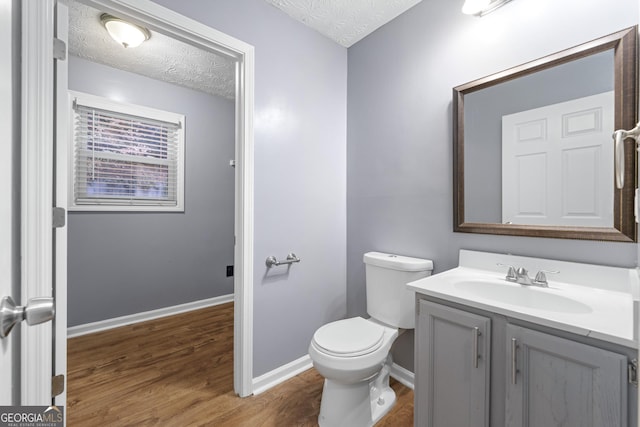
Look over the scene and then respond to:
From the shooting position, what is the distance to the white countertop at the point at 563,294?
0.82m

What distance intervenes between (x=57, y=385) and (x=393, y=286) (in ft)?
5.44

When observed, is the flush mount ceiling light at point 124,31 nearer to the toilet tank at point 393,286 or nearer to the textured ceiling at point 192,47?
the textured ceiling at point 192,47

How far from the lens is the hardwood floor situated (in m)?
1.46

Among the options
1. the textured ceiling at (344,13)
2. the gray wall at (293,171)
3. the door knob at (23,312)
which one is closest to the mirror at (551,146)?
the textured ceiling at (344,13)

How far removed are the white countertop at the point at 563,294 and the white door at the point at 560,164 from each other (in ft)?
0.67

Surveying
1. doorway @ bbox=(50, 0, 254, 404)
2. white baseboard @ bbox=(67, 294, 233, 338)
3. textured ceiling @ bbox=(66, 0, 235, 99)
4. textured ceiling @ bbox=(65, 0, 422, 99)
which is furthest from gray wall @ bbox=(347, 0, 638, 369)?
white baseboard @ bbox=(67, 294, 233, 338)

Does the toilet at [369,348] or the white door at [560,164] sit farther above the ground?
the white door at [560,164]

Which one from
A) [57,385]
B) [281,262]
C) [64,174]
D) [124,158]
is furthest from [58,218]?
[124,158]

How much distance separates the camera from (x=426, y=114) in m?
1.67

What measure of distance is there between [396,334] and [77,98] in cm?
307

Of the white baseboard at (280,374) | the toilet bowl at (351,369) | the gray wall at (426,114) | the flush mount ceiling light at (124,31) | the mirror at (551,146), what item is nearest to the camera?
the mirror at (551,146)

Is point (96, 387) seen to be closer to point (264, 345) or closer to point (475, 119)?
point (264, 345)

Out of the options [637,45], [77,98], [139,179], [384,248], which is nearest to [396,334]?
[384,248]

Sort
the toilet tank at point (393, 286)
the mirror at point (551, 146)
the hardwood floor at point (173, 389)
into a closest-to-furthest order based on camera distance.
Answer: the mirror at point (551, 146), the hardwood floor at point (173, 389), the toilet tank at point (393, 286)
